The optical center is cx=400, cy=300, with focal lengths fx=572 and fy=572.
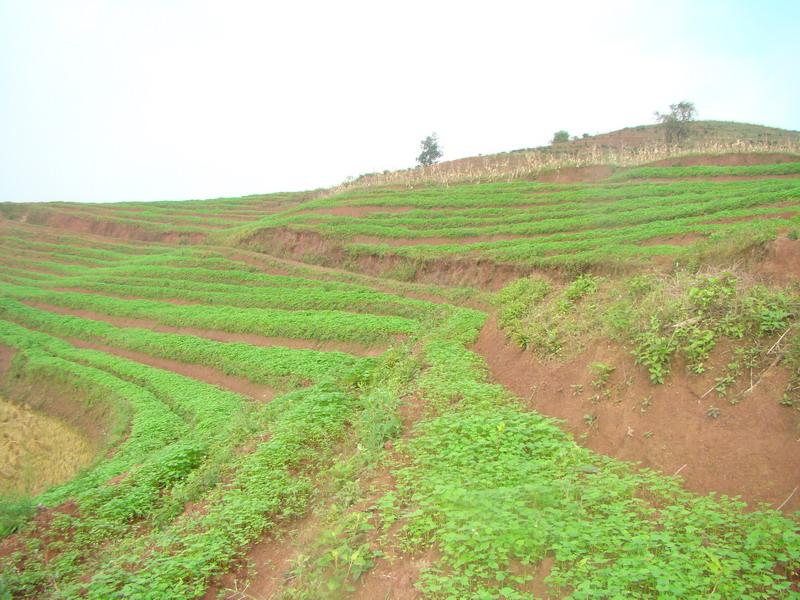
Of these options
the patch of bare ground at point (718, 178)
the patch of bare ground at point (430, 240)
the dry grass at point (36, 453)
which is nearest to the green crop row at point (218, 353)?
the dry grass at point (36, 453)

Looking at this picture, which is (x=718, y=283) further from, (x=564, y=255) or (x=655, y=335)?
(x=564, y=255)

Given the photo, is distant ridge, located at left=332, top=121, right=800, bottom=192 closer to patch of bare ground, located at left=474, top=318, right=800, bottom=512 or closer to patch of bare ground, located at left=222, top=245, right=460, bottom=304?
patch of bare ground, located at left=222, top=245, right=460, bottom=304

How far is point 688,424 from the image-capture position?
7.07 meters

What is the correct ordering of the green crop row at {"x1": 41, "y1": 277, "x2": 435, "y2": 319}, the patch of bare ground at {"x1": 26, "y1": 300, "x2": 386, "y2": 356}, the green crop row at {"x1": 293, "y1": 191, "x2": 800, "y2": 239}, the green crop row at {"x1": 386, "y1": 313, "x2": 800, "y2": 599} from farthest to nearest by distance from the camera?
1. the green crop row at {"x1": 41, "y1": 277, "x2": 435, "y2": 319}
2. the green crop row at {"x1": 293, "y1": 191, "x2": 800, "y2": 239}
3. the patch of bare ground at {"x1": 26, "y1": 300, "x2": 386, "y2": 356}
4. the green crop row at {"x1": 386, "y1": 313, "x2": 800, "y2": 599}

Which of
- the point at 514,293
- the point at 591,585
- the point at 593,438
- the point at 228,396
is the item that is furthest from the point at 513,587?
the point at 228,396

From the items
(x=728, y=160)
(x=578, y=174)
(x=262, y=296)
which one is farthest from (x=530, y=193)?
(x=262, y=296)

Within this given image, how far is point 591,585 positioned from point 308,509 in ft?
14.8

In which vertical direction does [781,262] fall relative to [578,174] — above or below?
below

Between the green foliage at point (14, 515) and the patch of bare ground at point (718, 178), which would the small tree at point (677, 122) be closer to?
the patch of bare ground at point (718, 178)

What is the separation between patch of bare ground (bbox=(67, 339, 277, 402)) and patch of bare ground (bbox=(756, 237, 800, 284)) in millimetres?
11976

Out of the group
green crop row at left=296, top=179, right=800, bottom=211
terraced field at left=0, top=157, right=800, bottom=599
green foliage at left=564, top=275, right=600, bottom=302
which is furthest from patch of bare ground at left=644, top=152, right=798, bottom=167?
green foliage at left=564, top=275, right=600, bottom=302

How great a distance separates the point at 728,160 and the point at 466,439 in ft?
90.8

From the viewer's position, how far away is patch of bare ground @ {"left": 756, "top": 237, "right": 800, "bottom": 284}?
26.8 ft

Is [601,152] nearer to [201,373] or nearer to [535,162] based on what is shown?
[535,162]
